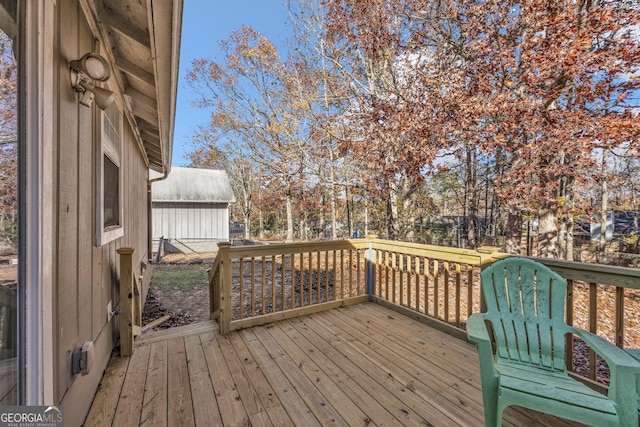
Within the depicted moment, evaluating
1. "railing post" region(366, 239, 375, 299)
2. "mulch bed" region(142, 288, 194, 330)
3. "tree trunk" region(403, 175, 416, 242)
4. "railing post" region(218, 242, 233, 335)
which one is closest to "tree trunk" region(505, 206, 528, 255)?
"tree trunk" region(403, 175, 416, 242)

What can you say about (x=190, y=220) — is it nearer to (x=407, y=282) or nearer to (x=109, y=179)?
(x=109, y=179)

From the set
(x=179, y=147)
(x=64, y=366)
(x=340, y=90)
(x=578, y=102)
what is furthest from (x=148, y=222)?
(x=179, y=147)

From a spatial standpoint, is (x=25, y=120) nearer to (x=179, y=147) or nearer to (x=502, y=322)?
(x=502, y=322)

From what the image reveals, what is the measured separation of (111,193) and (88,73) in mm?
1507

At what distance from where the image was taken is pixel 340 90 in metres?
7.82

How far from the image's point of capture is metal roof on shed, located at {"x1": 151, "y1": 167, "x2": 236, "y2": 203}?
12000 mm

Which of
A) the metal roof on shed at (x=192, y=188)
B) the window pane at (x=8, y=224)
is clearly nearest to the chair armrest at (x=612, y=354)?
the window pane at (x=8, y=224)

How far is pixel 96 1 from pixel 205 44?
32.1ft

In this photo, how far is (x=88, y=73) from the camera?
1.76 m

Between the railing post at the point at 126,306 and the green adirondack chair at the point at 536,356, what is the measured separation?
9.19 ft

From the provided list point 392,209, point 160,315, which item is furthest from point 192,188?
point 392,209

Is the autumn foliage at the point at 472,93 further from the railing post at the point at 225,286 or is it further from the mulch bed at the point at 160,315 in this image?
the mulch bed at the point at 160,315

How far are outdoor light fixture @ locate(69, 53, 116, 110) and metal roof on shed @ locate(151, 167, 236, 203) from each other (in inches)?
433

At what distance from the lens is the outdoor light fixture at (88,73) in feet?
5.66
